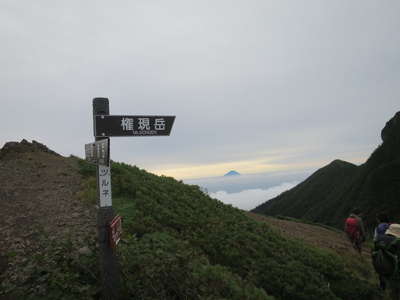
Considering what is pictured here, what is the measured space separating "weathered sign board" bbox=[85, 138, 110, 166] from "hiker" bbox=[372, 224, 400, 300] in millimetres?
6536

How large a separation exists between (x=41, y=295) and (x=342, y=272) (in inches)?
343

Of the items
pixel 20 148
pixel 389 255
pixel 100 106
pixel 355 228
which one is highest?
pixel 20 148

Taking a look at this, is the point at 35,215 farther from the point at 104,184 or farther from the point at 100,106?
the point at 100,106

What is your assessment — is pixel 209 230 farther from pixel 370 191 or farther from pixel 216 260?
pixel 370 191

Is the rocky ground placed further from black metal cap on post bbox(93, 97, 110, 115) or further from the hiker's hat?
the hiker's hat

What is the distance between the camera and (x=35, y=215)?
27.8 ft

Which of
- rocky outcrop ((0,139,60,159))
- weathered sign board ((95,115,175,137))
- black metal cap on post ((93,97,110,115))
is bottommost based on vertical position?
weathered sign board ((95,115,175,137))

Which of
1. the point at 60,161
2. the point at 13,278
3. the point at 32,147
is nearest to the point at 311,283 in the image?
the point at 13,278

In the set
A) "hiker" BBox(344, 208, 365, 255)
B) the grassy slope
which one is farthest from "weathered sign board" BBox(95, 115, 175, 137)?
"hiker" BBox(344, 208, 365, 255)

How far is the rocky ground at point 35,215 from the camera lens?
5922mm

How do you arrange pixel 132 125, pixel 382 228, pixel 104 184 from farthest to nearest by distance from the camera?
pixel 382 228, pixel 132 125, pixel 104 184

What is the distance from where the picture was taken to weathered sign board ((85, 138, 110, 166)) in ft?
14.4

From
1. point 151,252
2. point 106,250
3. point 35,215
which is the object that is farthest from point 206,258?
point 35,215

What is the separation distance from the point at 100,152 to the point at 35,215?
213 inches
